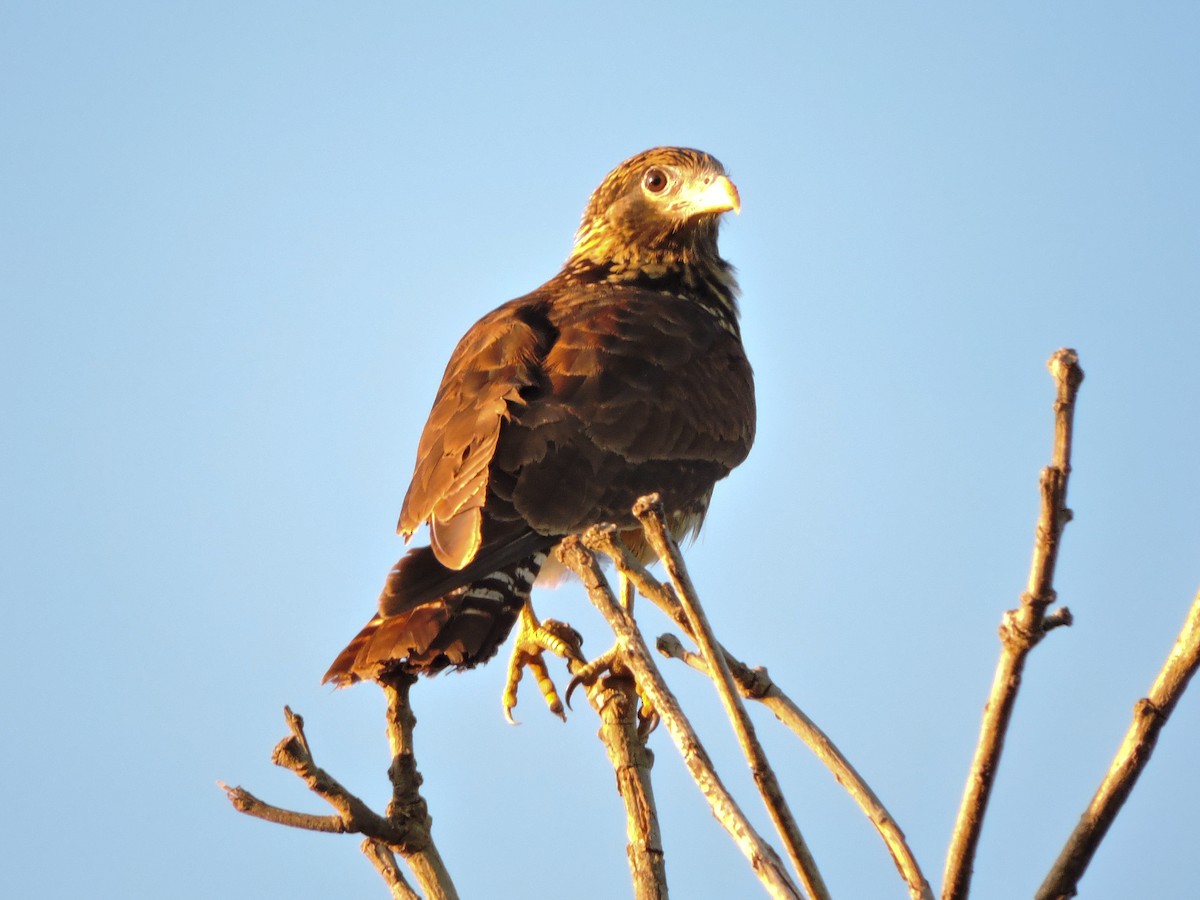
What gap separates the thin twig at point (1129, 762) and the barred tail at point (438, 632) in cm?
267

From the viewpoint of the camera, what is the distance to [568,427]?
549 centimetres

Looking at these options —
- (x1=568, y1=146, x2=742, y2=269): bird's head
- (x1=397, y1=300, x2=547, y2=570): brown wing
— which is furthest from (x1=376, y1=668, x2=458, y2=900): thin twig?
Result: (x1=568, y1=146, x2=742, y2=269): bird's head

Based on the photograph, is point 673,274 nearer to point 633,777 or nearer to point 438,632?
point 438,632

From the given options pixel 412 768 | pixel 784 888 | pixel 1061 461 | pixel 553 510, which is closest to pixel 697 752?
pixel 784 888

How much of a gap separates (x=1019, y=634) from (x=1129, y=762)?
0.23 metres

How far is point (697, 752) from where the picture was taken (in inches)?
95.7

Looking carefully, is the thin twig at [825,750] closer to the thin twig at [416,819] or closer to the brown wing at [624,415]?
the thin twig at [416,819]

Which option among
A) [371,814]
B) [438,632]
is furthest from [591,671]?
[371,814]

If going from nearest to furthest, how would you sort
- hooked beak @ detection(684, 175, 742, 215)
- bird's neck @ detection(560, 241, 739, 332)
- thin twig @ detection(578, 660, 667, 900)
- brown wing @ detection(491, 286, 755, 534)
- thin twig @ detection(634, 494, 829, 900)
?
thin twig @ detection(634, 494, 829, 900)
thin twig @ detection(578, 660, 667, 900)
brown wing @ detection(491, 286, 755, 534)
hooked beak @ detection(684, 175, 742, 215)
bird's neck @ detection(560, 241, 739, 332)

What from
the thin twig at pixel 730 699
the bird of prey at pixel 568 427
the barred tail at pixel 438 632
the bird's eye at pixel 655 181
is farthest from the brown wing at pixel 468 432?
the thin twig at pixel 730 699

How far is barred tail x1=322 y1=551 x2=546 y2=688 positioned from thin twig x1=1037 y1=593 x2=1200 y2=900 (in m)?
2.67

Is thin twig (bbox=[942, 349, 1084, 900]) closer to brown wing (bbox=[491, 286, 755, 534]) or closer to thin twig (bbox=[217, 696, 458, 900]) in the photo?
thin twig (bbox=[217, 696, 458, 900])

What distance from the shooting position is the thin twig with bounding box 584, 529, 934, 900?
7.61 feet

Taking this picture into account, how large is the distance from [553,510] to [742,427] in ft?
4.96
